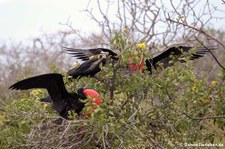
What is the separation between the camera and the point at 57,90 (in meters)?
2.79

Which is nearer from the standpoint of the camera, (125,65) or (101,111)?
(101,111)

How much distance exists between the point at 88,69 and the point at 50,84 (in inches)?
9.9

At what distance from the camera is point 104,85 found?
9.07ft

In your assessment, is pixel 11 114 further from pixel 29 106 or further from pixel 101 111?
pixel 101 111

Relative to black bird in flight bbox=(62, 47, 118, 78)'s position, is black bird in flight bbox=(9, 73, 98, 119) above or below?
below

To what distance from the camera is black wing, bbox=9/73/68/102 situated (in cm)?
278

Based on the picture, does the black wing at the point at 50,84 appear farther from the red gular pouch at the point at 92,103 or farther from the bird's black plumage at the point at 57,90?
the red gular pouch at the point at 92,103

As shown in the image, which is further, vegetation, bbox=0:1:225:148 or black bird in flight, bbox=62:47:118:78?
black bird in flight, bbox=62:47:118:78

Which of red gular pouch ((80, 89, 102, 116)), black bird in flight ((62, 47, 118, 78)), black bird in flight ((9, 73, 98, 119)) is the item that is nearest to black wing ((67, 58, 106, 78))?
black bird in flight ((62, 47, 118, 78))

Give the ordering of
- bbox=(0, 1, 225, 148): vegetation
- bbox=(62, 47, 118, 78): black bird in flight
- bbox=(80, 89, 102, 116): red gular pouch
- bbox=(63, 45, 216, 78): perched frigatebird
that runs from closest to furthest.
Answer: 1. bbox=(80, 89, 102, 116): red gular pouch
2. bbox=(0, 1, 225, 148): vegetation
3. bbox=(63, 45, 216, 78): perched frigatebird
4. bbox=(62, 47, 118, 78): black bird in flight

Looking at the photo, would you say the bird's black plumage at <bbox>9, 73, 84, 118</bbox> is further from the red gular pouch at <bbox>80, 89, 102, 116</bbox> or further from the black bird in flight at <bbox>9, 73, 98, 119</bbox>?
the red gular pouch at <bbox>80, 89, 102, 116</bbox>

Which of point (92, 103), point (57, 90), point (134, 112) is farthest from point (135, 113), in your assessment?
point (57, 90)

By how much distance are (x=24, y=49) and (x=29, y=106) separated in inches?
841

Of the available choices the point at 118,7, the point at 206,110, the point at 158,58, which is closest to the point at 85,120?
the point at 206,110
